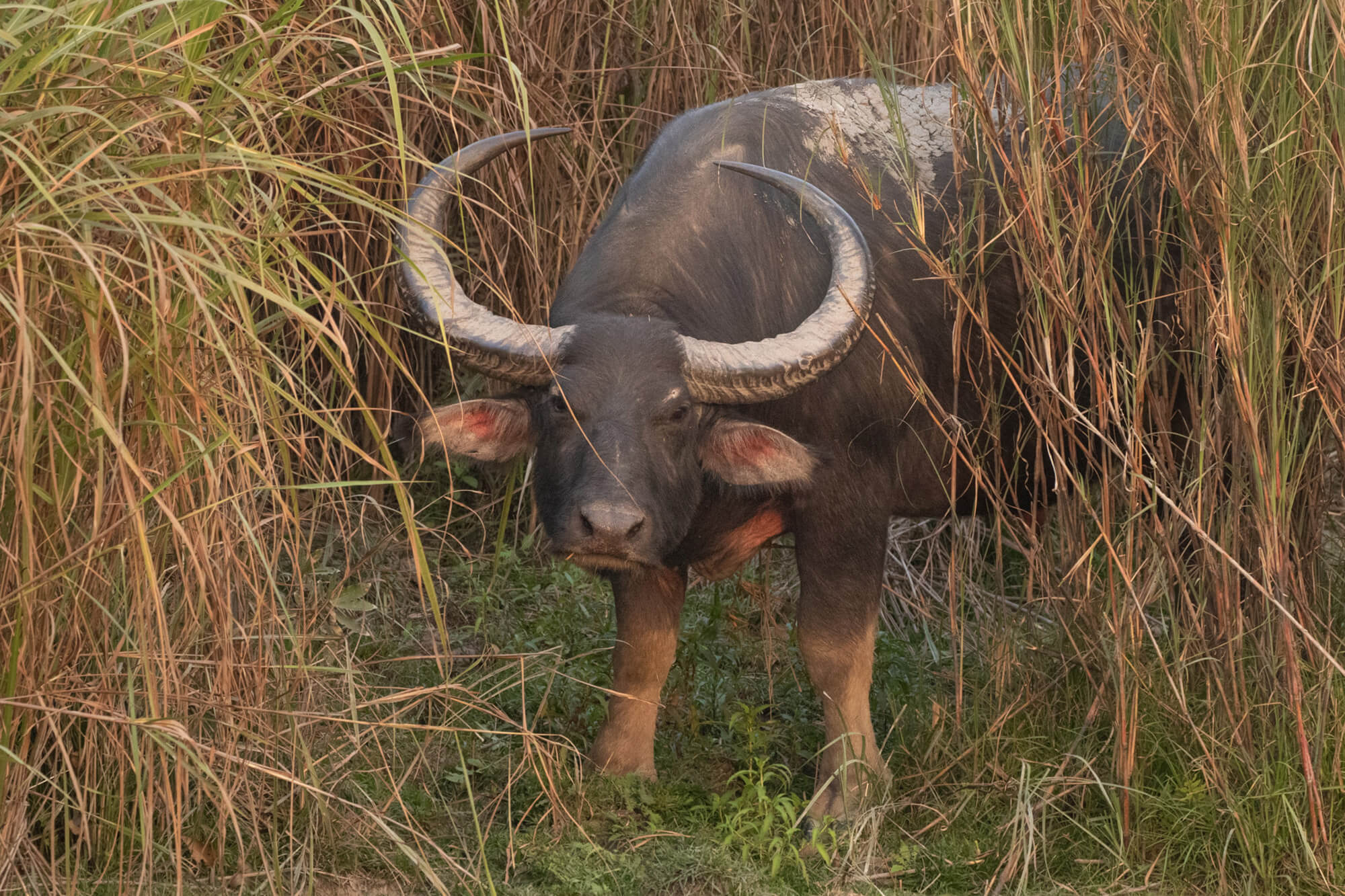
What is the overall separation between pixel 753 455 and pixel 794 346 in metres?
0.29

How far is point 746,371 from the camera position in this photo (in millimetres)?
3479

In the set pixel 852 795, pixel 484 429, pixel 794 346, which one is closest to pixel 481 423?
pixel 484 429

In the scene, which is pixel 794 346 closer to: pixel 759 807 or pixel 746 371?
pixel 746 371

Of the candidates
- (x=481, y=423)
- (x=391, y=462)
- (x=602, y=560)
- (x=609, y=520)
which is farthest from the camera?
(x=481, y=423)

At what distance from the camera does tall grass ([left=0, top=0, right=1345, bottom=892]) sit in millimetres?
2430

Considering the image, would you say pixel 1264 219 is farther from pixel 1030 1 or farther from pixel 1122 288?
pixel 1122 288

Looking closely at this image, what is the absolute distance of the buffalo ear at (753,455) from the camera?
11.7ft

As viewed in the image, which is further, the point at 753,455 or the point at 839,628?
the point at 839,628

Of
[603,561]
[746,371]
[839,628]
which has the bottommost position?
[839,628]

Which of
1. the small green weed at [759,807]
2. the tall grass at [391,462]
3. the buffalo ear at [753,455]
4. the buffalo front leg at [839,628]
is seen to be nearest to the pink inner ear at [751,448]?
the buffalo ear at [753,455]

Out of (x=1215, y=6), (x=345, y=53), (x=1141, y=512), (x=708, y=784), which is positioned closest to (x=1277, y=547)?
(x=1141, y=512)

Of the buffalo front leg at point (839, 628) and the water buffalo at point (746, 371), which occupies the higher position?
the water buffalo at point (746, 371)

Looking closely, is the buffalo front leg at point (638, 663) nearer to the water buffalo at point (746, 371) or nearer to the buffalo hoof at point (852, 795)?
the water buffalo at point (746, 371)

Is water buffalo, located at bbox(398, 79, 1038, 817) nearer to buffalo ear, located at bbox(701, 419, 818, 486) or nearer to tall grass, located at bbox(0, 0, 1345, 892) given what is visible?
buffalo ear, located at bbox(701, 419, 818, 486)
